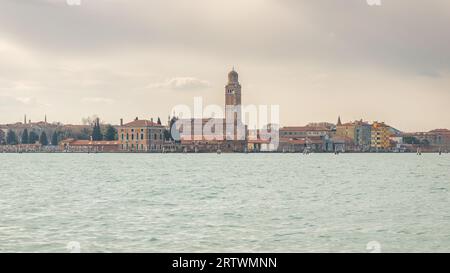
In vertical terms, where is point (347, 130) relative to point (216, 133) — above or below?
above

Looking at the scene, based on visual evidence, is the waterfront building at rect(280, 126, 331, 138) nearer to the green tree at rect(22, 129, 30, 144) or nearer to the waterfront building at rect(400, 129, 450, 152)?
the waterfront building at rect(400, 129, 450, 152)

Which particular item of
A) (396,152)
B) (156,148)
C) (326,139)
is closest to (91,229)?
(156,148)

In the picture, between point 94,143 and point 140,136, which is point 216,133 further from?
point 94,143

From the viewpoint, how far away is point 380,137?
131750 millimetres

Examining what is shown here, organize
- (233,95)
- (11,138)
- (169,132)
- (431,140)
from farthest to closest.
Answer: (431,140), (11,138), (233,95), (169,132)

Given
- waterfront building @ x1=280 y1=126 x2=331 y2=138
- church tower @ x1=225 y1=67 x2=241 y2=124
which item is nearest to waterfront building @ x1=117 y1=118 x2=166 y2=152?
church tower @ x1=225 y1=67 x2=241 y2=124

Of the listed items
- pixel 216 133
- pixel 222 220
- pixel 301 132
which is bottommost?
pixel 222 220

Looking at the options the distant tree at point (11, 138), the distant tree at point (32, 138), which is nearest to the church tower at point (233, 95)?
the distant tree at point (32, 138)

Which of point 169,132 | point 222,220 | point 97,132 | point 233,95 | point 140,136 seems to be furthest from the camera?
point 233,95

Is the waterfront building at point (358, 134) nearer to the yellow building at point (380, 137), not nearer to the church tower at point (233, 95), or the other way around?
the yellow building at point (380, 137)

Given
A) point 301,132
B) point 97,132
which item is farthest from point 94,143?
point 301,132

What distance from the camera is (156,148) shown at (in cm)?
11069
